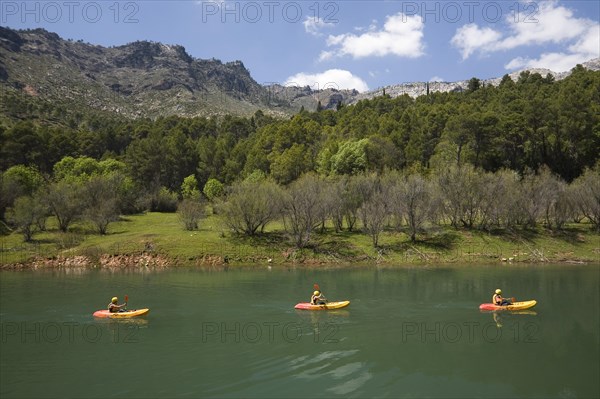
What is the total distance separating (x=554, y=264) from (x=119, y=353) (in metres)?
45.3

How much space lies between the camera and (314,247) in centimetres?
5266

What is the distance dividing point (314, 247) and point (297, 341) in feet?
100

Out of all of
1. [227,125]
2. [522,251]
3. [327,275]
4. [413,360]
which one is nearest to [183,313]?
[413,360]

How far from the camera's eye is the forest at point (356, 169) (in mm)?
55000

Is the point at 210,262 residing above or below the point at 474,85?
below

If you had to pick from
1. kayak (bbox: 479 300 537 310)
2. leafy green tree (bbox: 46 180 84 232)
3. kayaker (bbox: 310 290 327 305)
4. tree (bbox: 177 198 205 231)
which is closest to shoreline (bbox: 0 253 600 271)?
tree (bbox: 177 198 205 231)

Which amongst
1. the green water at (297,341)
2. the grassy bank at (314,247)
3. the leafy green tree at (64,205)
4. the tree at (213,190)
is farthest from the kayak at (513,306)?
the tree at (213,190)

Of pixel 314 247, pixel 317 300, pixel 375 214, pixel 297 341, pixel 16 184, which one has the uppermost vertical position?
pixel 16 184

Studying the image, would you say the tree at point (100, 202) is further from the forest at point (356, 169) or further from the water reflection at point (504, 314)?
the water reflection at point (504, 314)

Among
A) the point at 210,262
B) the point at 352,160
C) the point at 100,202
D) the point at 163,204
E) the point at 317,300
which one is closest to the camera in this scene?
the point at 317,300

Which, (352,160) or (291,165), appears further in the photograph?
(291,165)

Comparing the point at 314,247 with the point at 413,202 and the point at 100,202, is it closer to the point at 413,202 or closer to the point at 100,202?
the point at 413,202

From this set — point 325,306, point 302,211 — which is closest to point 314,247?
point 302,211

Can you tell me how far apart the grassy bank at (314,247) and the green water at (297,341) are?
1127 cm
